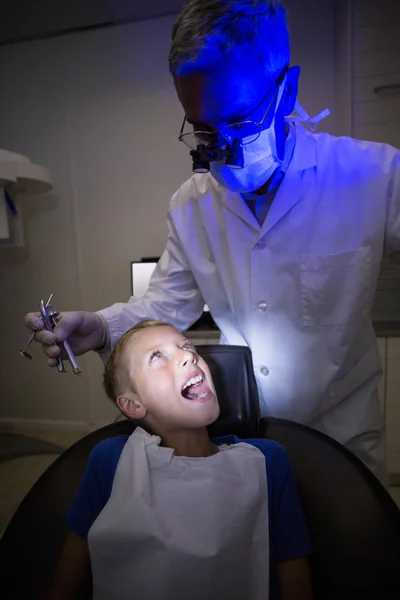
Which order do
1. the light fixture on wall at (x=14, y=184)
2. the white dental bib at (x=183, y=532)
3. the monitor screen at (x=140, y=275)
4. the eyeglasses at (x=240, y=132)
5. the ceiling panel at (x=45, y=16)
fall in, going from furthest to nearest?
1. the monitor screen at (x=140, y=275)
2. the ceiling panel at (x=45, y=16)
3. the light fixture on wall at (x=14, y=184)
4. the eyeglasses at (x=240, y=132)
5. the white dental bib at (x=183, y=532)

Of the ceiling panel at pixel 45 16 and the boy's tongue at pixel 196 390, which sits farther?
the ceiling panel at pixel 45 16

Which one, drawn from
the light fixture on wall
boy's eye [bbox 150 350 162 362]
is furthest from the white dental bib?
the light fixture on wall

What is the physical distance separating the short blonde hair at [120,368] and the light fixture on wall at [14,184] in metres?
1.29

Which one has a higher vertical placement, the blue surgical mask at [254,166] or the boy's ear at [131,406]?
the blue surgical mask at [254,166]

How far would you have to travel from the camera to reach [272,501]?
87 cm

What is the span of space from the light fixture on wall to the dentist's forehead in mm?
1355

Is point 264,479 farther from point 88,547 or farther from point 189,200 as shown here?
point 189,200

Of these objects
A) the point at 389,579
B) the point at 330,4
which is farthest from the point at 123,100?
the point at 389,579

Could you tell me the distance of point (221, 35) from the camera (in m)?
0.80

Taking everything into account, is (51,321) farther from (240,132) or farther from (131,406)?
(240,132)

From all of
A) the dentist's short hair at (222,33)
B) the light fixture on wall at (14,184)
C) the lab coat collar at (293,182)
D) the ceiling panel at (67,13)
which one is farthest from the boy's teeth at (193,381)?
the ceiling panel at (67,13)

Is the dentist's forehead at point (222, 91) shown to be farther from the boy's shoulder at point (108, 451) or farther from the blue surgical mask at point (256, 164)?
the boy's shoulder at point (108, 451)

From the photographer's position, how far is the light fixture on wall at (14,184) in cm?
A: 191

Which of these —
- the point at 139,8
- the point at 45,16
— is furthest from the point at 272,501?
the point at 45,16
